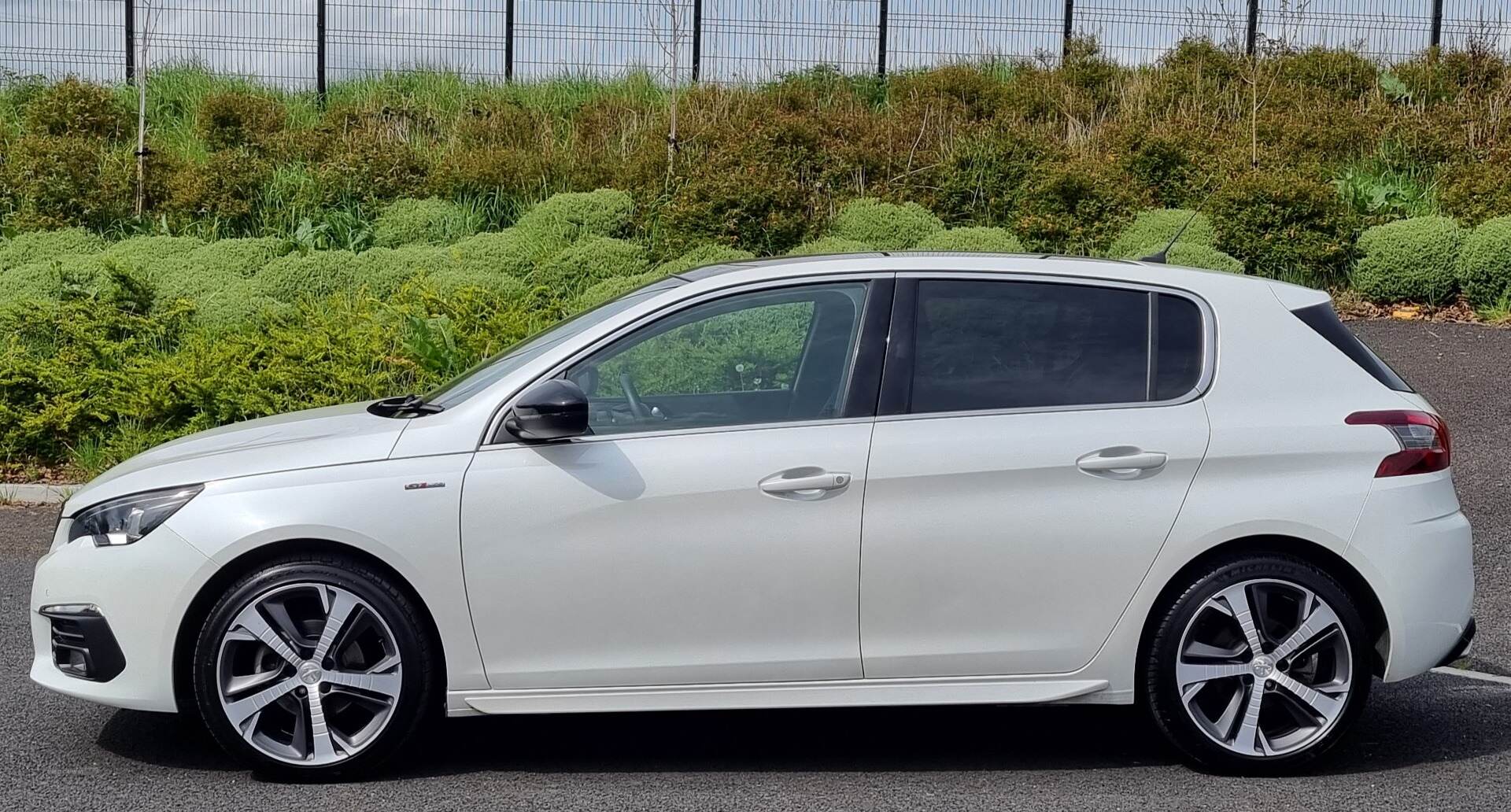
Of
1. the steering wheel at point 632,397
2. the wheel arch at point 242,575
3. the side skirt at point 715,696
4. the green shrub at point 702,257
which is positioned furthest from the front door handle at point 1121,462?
the green shrub at point 702,257

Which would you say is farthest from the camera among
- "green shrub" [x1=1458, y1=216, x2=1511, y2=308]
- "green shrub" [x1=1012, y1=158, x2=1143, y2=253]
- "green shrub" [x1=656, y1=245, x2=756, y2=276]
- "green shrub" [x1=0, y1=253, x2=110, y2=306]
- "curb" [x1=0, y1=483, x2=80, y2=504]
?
"green shrub" [x1=1012, y1=158, x2=1143, y2=253]

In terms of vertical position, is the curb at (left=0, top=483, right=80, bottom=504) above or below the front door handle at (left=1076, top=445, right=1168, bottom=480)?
below

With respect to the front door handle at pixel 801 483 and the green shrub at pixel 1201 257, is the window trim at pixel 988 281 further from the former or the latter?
the green shrub at pixel 1201 257

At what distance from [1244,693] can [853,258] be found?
1.93 m

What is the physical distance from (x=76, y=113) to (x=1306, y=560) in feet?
55.0

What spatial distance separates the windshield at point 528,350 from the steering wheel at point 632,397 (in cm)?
25

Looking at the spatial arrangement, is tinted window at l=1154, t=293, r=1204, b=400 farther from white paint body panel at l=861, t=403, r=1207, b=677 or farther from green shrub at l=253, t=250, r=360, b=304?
green shrub at l=253, t=250, r=360, b=304

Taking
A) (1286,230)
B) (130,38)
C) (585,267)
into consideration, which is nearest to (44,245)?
(585,267)

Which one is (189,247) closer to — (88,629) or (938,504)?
(88,629)

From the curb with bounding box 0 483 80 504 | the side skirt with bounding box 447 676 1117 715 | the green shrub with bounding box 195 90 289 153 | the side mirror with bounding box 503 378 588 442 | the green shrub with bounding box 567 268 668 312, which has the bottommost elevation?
the curb with bounding box 0 483 80 504

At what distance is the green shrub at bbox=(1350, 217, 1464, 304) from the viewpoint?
14305 mm

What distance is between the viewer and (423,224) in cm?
1552

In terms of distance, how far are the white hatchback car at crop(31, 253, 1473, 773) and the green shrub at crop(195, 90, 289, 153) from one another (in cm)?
1378

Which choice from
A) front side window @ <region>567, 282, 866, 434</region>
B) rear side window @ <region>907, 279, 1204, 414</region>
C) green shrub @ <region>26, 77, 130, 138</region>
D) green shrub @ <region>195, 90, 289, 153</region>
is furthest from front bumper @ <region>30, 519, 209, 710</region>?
green shrub @ <region>26, 77, 130, 138</region>
